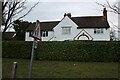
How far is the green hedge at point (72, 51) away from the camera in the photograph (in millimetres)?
26625

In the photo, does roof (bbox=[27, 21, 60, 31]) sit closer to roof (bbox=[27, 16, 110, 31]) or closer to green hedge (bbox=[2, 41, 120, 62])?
roof (bbox=[27, 16, 110, 31])

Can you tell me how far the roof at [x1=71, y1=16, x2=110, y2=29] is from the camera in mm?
54291

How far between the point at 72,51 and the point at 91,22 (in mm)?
29474

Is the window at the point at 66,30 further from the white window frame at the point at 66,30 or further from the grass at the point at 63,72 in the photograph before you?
the grass at the point at 63,72

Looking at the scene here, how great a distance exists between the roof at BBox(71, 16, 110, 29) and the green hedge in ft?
88.1

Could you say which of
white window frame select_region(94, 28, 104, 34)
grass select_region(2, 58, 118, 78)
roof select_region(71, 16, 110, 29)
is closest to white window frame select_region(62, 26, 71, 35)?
roof select_region(71, 16, 110, 29)

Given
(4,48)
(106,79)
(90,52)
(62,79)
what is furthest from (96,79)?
(4,48)

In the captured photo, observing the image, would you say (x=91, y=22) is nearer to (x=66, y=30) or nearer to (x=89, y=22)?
(x=89, y=22)

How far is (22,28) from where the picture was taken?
2628 inches

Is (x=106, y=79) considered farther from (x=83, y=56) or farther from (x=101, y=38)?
(x=101, y=38)

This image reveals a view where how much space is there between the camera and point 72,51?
2720cm

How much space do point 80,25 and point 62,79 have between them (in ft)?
139

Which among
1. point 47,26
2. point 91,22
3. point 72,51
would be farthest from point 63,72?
point 47,26

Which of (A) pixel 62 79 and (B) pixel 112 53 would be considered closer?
(A) pixel 62 79
